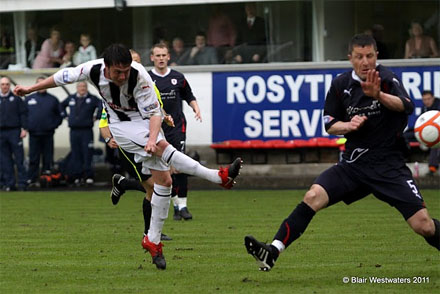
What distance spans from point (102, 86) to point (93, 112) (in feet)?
46.6

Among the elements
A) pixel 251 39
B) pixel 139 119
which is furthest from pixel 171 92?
pixel 251 39

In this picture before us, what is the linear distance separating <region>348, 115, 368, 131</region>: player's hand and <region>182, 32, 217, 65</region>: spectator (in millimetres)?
16004

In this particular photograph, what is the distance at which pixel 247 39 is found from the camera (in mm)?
24125

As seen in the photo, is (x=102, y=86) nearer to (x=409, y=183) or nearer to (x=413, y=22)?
(x=409, y=183)

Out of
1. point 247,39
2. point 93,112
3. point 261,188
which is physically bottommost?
point 261,188

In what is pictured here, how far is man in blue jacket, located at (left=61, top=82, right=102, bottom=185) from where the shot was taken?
2316 cm

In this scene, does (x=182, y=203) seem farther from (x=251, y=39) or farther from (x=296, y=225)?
Answer: (x=251, y=39)

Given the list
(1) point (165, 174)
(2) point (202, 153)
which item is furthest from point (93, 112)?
(1) point (165, 174)

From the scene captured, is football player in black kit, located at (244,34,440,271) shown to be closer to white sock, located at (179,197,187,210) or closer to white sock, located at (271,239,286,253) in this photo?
white sock, located at (271,239,286,253)

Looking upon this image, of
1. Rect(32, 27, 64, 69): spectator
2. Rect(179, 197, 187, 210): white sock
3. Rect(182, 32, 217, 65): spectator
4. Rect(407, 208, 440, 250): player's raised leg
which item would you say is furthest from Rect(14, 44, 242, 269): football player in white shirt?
Rect(32, 27, 64, 69): spectator

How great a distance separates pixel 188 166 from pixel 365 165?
1.64 meters

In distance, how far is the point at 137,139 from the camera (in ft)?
30.8

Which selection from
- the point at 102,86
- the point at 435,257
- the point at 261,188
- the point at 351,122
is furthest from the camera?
the point at 261,188

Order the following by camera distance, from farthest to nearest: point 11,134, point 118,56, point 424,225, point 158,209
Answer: point 11,134 → point 158,209 → point 118,56 → point 424,225
